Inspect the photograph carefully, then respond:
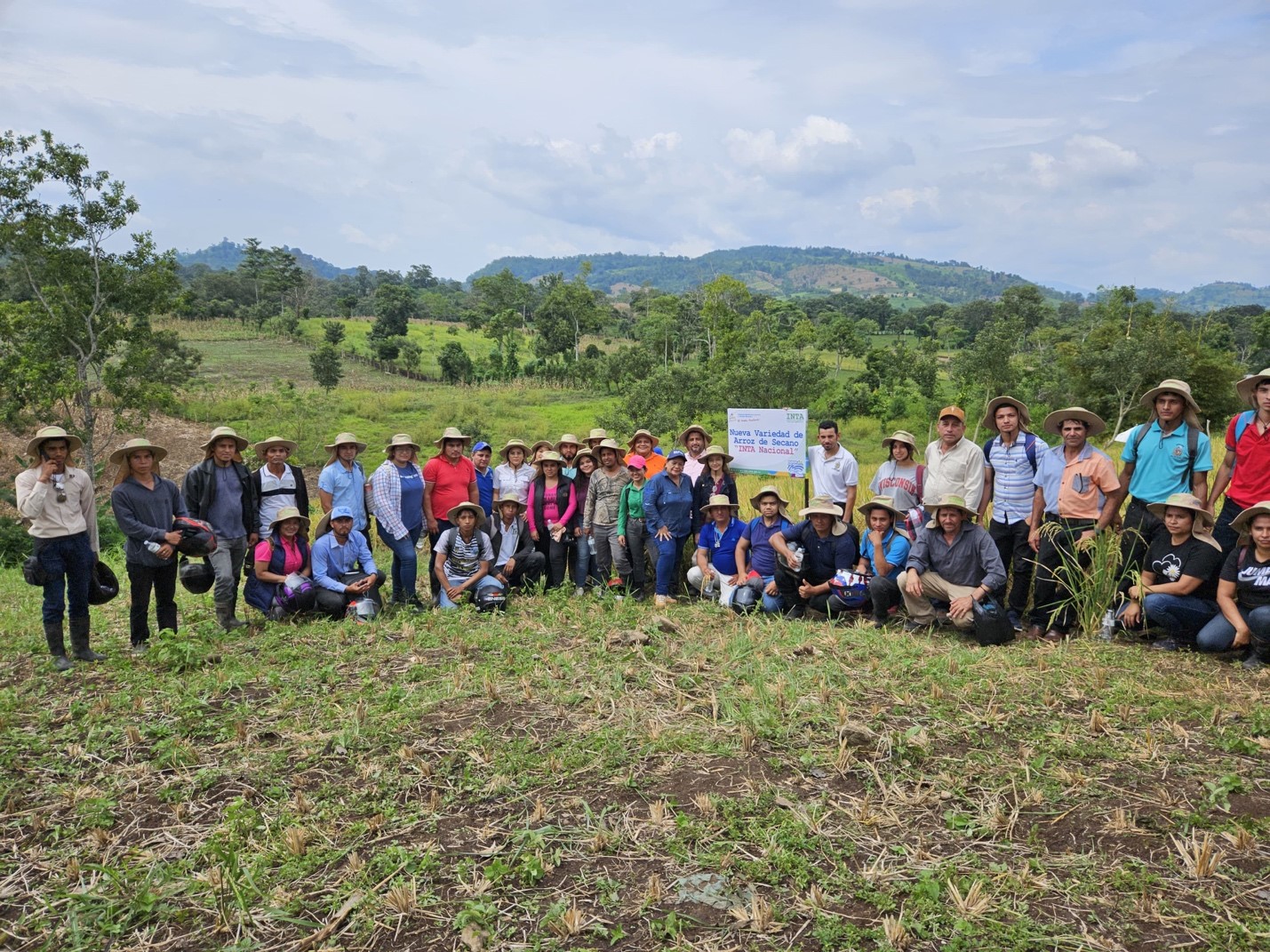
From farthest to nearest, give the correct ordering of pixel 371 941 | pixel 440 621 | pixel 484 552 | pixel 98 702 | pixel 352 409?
pixel 352 409, pixel 484 552, pixel 440 621, pixel 98 702, pixel 371 941

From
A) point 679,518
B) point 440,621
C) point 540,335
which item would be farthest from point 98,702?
point 540,335

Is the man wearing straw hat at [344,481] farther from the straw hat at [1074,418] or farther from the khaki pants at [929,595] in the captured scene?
the straw hat at [1074,418]

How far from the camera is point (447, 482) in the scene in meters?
7.32

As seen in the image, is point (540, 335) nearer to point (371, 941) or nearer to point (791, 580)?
point (791, 580)

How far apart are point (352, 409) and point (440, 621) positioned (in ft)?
79.3

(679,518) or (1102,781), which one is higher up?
(679,518)

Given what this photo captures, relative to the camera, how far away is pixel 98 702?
4738 millimetres

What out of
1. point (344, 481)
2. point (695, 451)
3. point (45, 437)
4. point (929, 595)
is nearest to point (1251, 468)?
point (929, 595)

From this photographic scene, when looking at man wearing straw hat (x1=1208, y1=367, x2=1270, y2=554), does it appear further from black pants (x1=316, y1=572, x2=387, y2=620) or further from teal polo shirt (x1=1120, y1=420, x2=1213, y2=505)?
black pants (x1=316, y1=572, x2=387, y2=620)

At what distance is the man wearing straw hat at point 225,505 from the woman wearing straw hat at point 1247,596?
695 cm

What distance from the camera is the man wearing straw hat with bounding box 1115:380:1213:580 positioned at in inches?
215

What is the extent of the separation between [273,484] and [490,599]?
200cm

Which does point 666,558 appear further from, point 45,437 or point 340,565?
point 45,437

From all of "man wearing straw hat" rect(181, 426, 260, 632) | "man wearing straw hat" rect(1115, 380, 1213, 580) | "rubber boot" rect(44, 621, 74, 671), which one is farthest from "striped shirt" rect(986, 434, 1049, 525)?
"rubber boot" rect(44, 621, 74, 671)
